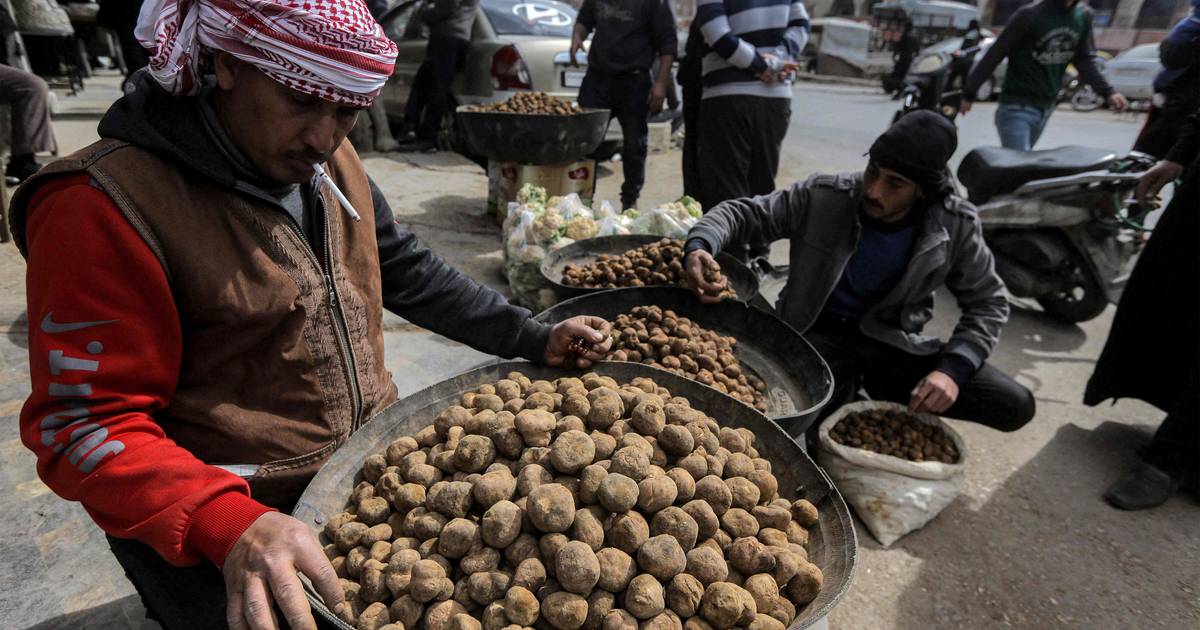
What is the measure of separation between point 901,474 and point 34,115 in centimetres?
628

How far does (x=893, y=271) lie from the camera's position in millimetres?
3018

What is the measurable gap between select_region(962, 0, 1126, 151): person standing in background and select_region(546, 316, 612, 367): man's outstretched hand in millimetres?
4900

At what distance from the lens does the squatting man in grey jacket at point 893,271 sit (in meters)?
2.72

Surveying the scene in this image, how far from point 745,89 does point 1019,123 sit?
2686 millimetres

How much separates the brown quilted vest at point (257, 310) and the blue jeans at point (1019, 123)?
5.53 metres

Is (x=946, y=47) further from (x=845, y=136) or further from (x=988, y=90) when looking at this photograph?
(x=988, y=90)

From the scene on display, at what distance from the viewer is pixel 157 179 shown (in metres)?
1.22

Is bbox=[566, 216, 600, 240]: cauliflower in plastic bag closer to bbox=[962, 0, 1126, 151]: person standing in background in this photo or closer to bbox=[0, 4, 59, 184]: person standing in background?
bbox=[962, 0, 1126, 151]: person standing in background

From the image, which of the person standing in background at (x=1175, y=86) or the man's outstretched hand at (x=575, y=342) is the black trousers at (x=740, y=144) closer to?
the man's outstretched hand at (x=575, y=342)

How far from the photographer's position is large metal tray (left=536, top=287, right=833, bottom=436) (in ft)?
8.16

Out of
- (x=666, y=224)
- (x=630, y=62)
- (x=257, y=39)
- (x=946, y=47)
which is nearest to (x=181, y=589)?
(x=257, y=39)

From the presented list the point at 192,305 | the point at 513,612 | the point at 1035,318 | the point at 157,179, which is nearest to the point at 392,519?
the point at 513,612

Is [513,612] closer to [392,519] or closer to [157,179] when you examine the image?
[392,519]

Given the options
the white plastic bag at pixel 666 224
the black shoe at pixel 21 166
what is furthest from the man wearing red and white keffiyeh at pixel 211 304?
the black shoe at pixel 21 166
